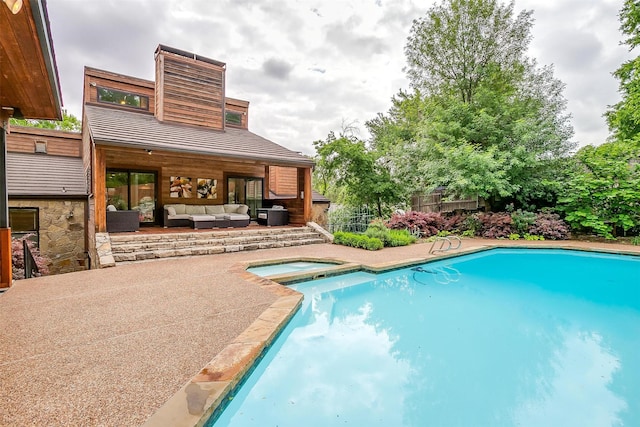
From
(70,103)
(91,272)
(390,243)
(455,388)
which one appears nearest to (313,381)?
(455,388)

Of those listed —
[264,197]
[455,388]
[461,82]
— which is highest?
[461,82]

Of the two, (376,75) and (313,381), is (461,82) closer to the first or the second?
(376,75)

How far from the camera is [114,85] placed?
11.4 metres

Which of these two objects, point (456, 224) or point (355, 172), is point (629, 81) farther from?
point (355, 172)

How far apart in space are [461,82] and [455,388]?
49.5 feet

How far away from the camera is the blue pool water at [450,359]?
2.48 m

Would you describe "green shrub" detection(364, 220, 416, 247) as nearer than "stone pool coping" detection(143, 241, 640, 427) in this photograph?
No

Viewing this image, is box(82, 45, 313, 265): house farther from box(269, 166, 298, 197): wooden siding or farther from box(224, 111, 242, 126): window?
box(269, 166, 298, 197): wooden siding

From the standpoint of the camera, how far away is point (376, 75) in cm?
1709

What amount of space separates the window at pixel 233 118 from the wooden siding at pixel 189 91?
54.0 inches

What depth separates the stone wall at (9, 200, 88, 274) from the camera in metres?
9.07

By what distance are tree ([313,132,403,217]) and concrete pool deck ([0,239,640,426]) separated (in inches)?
304

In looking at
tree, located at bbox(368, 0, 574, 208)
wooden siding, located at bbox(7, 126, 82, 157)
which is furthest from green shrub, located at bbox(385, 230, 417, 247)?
wooden siding, located at bbox(7, 126, 82, 157)

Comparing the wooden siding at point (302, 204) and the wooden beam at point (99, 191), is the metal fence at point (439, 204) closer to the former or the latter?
the wooden siding at point (302, 204)
